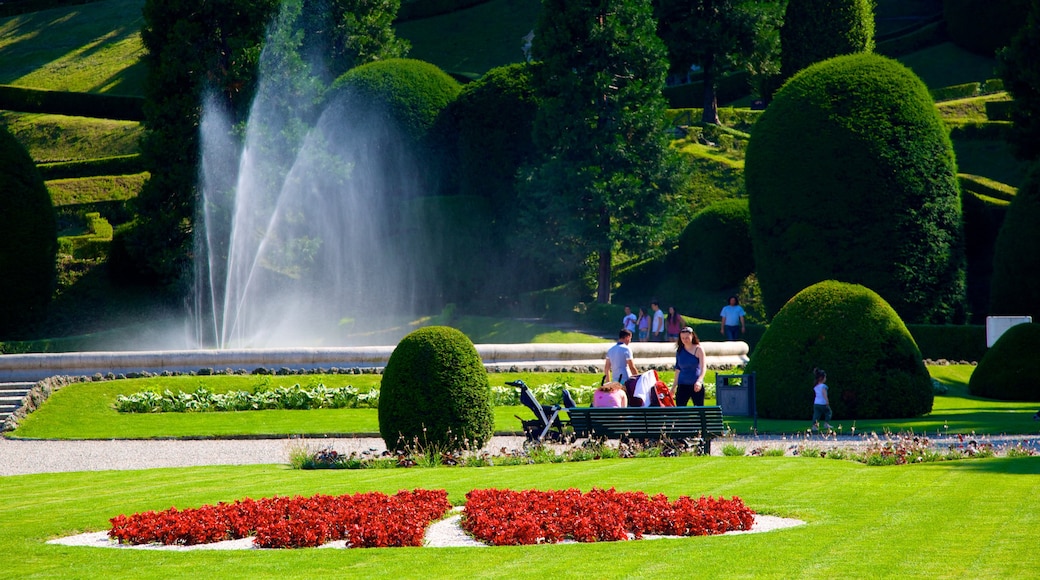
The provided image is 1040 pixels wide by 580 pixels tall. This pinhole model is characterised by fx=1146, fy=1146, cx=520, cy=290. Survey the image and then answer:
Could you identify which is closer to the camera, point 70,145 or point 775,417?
point 775,417

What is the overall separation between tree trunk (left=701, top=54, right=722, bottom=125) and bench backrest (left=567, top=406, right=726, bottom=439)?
3184 centimetres

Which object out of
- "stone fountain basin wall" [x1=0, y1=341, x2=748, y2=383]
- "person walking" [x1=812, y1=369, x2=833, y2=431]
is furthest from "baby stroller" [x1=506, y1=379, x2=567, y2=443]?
"stone fountain basin wall" [x1=0, y1=341, x2=748, y2=383]

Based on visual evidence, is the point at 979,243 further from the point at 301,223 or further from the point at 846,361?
the point at 301,223

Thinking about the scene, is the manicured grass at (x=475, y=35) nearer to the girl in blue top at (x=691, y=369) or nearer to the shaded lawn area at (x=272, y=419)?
the shaded lawn area at (x=272, y=419)

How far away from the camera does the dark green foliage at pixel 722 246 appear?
3142 cm

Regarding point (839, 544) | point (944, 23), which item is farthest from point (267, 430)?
point (944, 23)

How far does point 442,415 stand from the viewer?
1306 centimetres

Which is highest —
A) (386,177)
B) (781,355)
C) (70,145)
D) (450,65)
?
(450,65)

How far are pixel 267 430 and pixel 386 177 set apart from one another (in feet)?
59.5

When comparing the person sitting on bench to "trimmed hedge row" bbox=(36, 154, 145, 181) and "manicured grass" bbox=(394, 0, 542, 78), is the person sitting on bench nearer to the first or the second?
"trimmed hedge row" bbox=(36, 154, 145, 181)

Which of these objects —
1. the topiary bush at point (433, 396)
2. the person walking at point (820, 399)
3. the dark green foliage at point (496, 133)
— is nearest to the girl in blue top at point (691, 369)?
the person walking at point (820, 399)

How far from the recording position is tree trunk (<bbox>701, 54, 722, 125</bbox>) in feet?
144

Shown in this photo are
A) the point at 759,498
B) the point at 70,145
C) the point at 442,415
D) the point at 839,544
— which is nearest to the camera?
the point at 839,544

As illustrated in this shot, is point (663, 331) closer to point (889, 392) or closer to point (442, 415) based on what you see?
point (889, 392)
